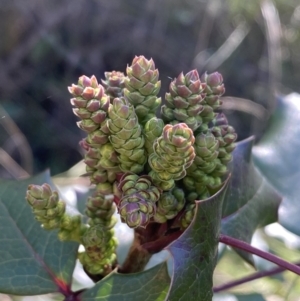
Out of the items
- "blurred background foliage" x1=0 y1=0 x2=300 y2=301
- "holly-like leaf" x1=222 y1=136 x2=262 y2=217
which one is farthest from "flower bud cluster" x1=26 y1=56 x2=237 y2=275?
"blurred background foliage" x1=0 y1=0 x2=300 y2=301

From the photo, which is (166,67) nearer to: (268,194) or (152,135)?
(268,194)

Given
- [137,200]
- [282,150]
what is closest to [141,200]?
[137,200]

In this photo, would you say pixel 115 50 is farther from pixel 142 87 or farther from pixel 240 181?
pixel 142 87

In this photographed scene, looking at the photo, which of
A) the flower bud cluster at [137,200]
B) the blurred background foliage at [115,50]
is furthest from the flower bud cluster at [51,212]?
the blurred background foliage at [115,50]

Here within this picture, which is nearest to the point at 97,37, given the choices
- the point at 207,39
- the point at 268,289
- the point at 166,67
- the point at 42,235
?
the point at 166,67

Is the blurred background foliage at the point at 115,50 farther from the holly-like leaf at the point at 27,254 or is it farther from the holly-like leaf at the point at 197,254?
the holly-like leaf at the point at 197,254

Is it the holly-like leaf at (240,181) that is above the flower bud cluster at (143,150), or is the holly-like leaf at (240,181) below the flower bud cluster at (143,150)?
below
